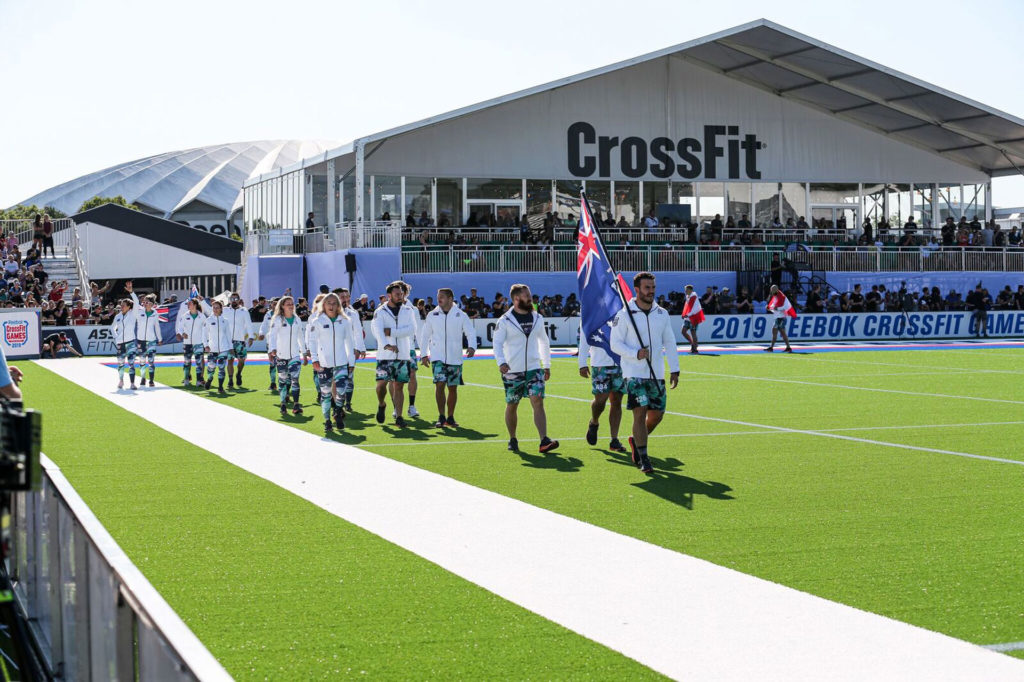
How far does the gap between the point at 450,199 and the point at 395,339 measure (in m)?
33.0

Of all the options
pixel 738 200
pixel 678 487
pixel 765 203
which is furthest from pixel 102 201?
pixel 678 487

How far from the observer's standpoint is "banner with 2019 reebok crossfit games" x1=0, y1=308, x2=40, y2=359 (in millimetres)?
35344

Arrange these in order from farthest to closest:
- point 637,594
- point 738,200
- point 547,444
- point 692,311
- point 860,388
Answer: point 738,200 < point 692,311 < point 860,388 < point 547,444 < point 637,594

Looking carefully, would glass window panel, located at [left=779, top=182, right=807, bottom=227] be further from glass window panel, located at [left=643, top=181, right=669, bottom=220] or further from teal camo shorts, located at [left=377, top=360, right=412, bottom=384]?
teal camo shorts, located at [left=377, top=360, right=412, bottom=384]

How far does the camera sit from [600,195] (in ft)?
167

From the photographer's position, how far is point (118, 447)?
14.6 meters

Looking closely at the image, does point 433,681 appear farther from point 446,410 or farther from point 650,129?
point 650,129

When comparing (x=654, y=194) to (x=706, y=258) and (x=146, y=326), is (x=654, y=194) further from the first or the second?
(x=146, y=326)


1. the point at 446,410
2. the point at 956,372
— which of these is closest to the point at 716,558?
the point at 446,410

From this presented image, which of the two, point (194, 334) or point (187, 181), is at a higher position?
point (187, 181)

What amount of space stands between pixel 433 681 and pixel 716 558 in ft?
10.2

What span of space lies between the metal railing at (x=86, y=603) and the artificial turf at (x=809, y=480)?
4322 millimetres

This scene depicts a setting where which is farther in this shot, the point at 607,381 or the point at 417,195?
the point at 417,195

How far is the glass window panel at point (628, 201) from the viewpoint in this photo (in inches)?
2010
